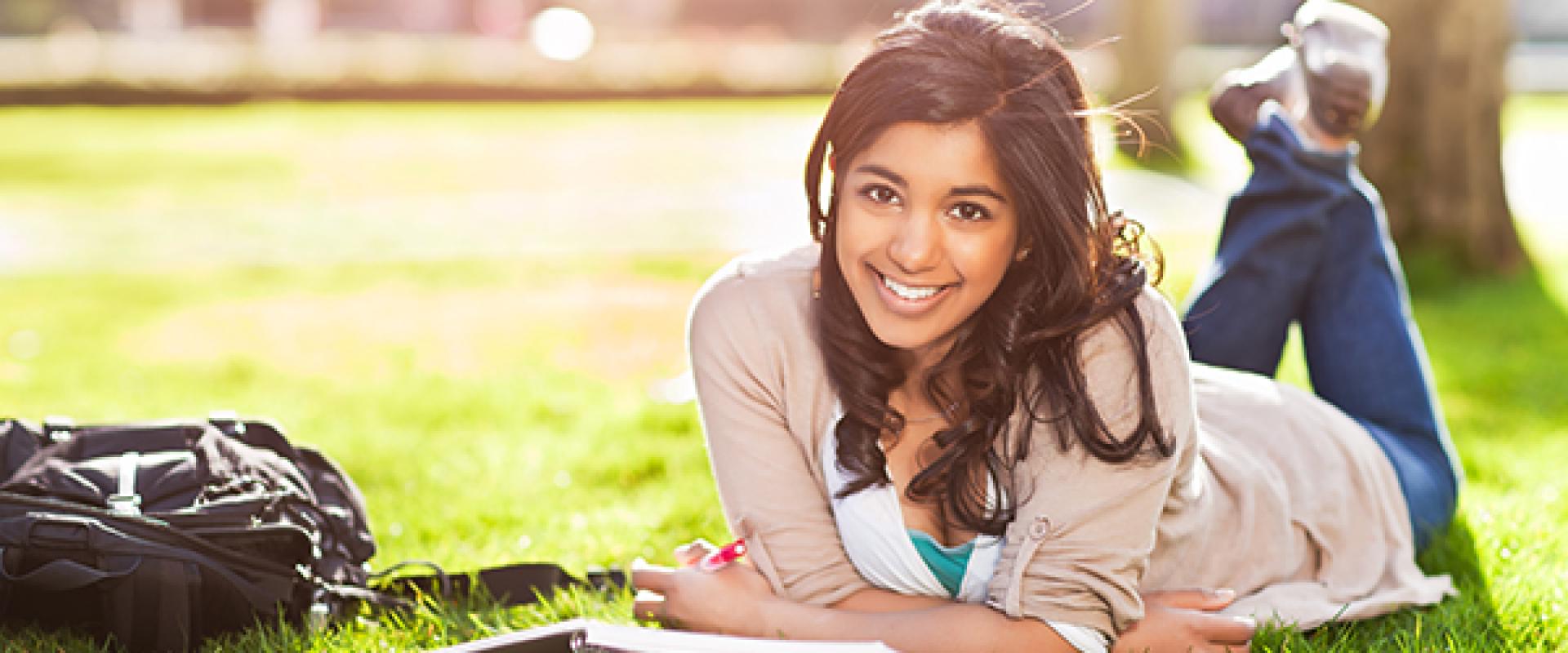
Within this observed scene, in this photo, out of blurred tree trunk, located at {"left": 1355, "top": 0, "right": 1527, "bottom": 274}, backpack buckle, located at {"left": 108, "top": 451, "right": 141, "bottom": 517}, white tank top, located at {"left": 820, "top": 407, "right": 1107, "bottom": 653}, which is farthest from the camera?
blurred tree trunk, located at {"left": 1355, "top": 0, "right": 1527, "bottom": 274}

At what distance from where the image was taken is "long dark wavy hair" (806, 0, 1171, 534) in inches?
96.0

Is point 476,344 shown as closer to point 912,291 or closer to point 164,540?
point 164,540

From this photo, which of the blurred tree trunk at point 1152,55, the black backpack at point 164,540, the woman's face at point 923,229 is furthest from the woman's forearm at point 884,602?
the blurred tree trunk at point 1152,55

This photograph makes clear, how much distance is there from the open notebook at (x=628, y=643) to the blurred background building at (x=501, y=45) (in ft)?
42.2

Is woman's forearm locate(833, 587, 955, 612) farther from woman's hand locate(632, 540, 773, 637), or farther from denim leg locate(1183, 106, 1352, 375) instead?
denim leg locate(1183, 106, 1352, 375)

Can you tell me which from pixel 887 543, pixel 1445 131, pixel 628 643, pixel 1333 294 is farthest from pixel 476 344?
→ pixel 1445 131

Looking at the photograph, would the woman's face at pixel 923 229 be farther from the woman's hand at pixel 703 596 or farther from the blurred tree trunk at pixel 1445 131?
the blurred tree trunk at pixel 1445 131

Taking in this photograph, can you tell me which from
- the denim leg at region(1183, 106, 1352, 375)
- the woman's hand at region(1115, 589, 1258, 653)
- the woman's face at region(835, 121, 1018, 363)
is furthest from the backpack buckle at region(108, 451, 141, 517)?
the denim leg at region(1183, 106, 1352, 375)

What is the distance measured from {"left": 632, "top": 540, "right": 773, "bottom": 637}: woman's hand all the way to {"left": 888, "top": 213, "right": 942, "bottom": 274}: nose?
2.31ft

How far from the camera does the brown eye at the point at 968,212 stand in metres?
2.49

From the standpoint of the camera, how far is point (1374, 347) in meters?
3.66

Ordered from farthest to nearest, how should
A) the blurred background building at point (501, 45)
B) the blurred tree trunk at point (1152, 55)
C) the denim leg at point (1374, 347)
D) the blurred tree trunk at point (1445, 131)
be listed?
the blurred background building at point (501, 45) → the blurred tree trunk at point (1152, 55) → the blurred tree trunk at point (1445, 131) → the denim leg at point (1374, 347)

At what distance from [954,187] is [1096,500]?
59 centimetres

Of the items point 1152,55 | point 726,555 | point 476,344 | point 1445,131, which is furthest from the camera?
point 1152,55
